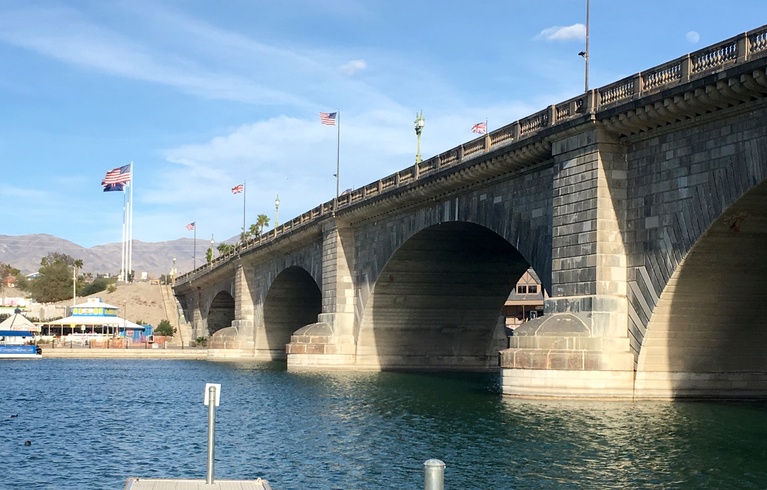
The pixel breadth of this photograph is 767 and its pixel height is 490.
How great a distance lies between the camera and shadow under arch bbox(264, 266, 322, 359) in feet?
311

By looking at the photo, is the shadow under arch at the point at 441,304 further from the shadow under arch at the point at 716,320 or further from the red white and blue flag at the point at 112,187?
the red white and blue flag at the point at 112,187

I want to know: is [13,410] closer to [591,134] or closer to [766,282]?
[591,134]

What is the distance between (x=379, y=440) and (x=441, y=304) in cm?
3744

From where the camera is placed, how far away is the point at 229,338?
321 feet

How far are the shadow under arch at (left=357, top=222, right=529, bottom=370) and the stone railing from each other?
16.0 ft

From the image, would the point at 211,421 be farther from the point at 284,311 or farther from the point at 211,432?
the point at 284,311

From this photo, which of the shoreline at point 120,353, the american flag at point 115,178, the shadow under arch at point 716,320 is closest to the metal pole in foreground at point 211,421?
the shadow under arch at point 716,320

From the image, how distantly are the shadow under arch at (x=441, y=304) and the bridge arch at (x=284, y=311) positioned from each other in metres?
25.1

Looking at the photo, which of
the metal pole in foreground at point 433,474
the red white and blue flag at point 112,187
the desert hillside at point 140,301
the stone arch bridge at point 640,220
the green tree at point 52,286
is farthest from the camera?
the green tree at point 52,286

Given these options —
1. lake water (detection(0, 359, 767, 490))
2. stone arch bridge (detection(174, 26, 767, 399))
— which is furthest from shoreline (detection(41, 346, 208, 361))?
stone arch bridge (detection(174, 26, 767, 399))

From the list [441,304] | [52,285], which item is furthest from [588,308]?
[52,285]

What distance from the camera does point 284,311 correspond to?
96938mm

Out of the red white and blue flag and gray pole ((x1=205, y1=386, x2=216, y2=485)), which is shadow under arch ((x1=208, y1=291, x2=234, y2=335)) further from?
gray pole ((x1=205, y1=386, x2=216, y2=485))

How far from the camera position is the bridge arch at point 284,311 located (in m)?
94.7
